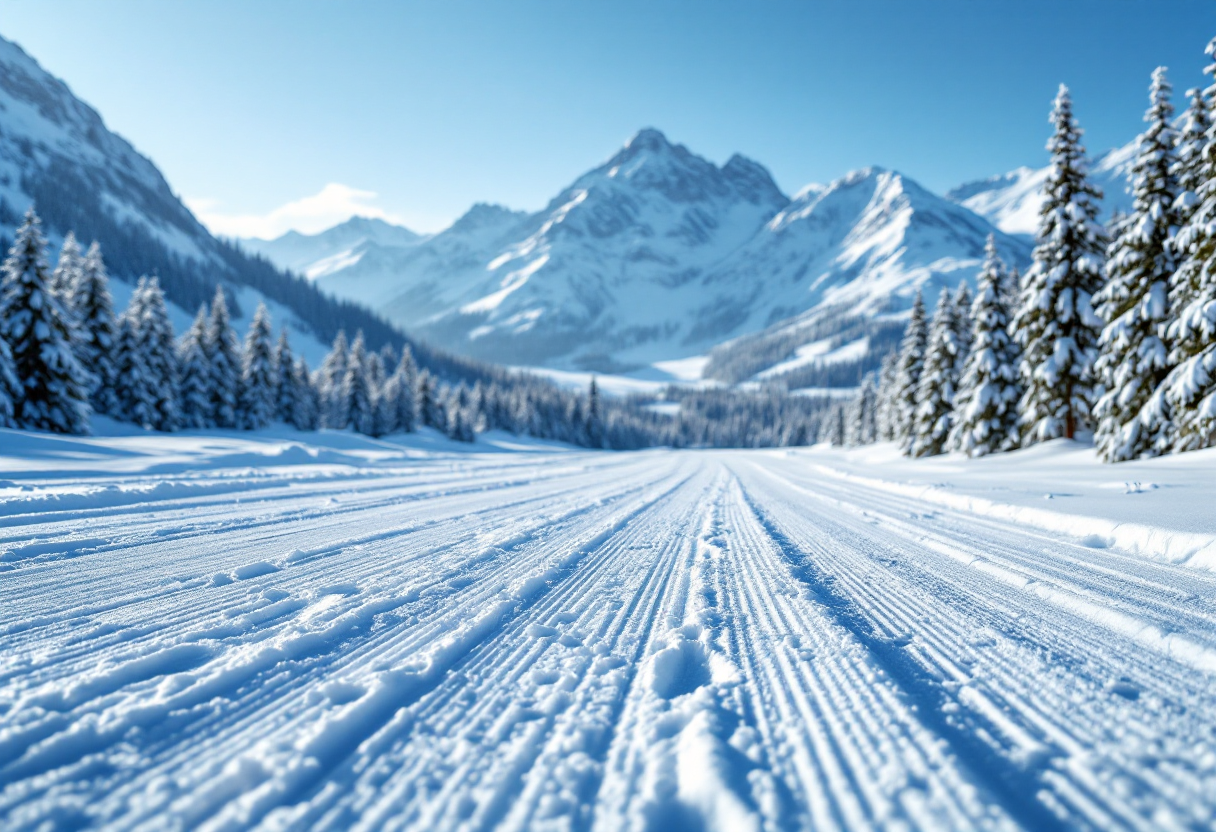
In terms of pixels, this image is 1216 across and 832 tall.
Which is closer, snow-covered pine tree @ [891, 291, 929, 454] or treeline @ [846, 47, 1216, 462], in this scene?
treeline @ [846, 47, 1216, 462]

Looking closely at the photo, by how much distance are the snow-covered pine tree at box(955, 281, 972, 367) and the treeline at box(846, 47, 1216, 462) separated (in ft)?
0.51

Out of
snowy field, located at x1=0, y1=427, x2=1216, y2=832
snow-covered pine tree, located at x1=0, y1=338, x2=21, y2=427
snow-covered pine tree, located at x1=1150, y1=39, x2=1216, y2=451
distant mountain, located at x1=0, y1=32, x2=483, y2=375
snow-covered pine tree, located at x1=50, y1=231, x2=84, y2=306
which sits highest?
distant mountain, located at x1=0, y1=32, x2=483, y2=375

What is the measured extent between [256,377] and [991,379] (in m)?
40.5

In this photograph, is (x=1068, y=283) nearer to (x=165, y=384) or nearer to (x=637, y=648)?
(x=637, y=648)

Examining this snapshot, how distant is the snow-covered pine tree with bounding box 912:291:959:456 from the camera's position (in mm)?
24922

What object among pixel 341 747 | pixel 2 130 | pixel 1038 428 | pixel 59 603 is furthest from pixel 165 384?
pixel 2 130

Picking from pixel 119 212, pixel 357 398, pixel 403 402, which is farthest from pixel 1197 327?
pixel 119 212

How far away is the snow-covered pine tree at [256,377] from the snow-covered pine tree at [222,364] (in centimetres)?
73

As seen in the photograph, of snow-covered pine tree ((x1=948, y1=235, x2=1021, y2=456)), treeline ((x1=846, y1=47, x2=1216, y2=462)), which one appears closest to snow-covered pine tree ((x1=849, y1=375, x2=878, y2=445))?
treeline ((x1=846, y1=47, x2=1216, y2=462))

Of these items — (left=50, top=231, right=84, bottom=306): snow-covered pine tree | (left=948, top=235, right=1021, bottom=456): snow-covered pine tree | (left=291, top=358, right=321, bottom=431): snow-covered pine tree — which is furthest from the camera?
(left=291, top=358, right=321, bottom=431): snow-covered pine tree

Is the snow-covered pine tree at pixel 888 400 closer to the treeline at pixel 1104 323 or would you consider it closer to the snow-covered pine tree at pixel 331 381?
the treeline at pixel 1104 323

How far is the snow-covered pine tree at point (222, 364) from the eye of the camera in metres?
32.2

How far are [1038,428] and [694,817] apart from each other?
21458 mm

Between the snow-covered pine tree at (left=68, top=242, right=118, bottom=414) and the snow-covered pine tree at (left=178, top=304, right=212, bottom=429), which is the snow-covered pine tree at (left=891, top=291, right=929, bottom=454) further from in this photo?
the snow-covered pine tree at (left=68, top=242, right=118, bottom=414)
